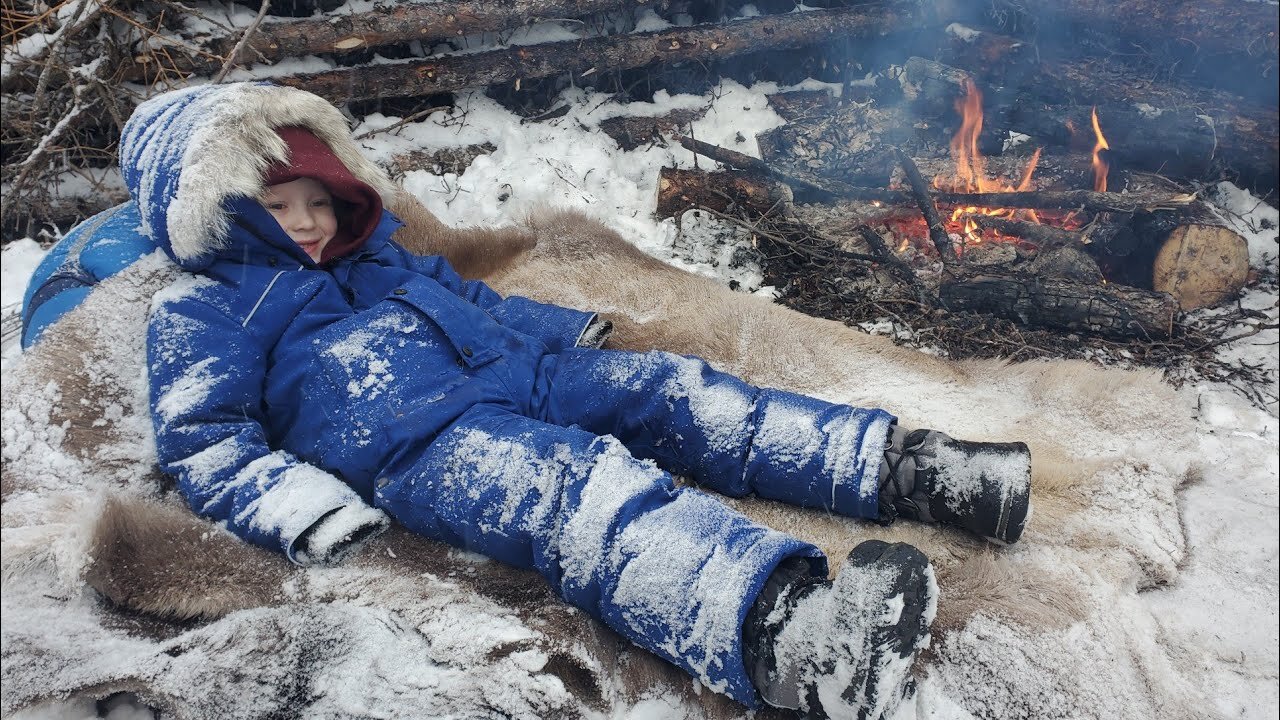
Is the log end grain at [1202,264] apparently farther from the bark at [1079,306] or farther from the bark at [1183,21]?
the bark at [1183,21]

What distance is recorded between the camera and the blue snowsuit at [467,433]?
5.63 feet

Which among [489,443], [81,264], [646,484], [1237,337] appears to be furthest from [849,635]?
[1237,337]

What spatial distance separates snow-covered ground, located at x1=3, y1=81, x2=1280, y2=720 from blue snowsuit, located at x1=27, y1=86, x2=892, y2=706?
518 mm

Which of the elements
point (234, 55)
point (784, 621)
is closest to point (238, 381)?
point (784, 621)

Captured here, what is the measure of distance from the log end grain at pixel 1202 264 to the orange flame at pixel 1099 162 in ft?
2.12

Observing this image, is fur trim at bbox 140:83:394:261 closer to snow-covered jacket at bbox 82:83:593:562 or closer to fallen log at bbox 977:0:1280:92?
snow-covered jacket at bbox 82:83:593:562

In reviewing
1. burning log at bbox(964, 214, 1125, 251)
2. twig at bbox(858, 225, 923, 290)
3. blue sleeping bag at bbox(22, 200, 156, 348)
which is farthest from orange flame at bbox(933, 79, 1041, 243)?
blue sleeping bag at bbox(22, 200, 156, 348)

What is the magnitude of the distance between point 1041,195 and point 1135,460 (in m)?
2.16

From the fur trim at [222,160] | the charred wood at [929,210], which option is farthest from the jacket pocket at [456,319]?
the charred wood at [929,210]

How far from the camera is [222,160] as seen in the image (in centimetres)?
205

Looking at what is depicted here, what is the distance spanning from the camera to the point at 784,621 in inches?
63.2

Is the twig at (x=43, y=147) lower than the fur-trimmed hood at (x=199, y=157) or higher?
lower

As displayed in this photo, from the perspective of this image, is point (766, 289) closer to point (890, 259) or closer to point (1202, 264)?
point (890, 259)

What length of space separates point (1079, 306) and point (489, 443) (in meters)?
2.78
